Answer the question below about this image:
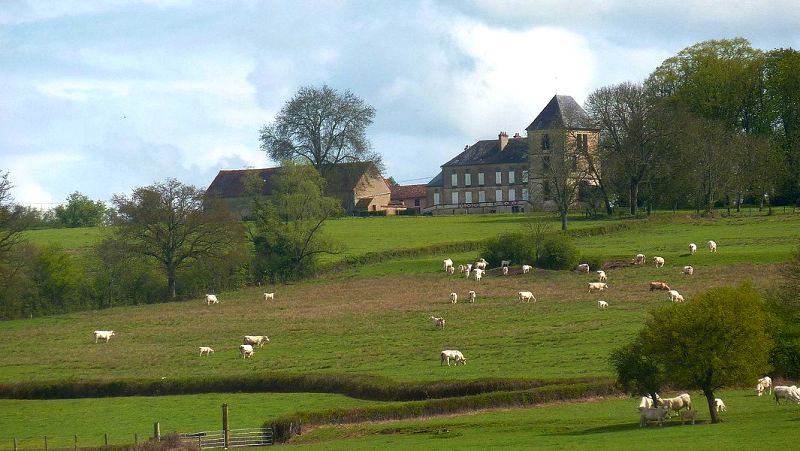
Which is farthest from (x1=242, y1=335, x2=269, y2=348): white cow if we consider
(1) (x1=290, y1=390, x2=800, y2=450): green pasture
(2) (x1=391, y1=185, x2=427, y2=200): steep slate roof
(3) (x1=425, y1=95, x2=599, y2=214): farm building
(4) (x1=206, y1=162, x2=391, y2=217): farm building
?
(2) (x1=391, y1=185, x2=427, y2=200): steep slate roof

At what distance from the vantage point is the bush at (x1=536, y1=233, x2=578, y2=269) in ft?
246

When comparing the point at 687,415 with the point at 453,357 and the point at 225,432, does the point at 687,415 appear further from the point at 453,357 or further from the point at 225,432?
the point at 225,432

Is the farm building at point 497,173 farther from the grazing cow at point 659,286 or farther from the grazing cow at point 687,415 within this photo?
the grazing cow at point 687,415

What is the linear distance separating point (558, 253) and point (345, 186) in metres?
59.7

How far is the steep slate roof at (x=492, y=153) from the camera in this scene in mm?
136125

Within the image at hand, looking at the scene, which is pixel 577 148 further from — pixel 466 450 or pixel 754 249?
pixel 466 450

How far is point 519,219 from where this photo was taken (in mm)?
107438

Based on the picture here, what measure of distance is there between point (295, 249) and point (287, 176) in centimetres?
726

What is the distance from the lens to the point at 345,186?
132250 millimetres

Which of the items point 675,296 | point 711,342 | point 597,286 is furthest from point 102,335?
point 711,342

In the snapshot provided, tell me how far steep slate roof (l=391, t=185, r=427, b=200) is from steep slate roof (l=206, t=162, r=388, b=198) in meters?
25.7

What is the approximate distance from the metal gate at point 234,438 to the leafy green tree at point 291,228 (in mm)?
44809

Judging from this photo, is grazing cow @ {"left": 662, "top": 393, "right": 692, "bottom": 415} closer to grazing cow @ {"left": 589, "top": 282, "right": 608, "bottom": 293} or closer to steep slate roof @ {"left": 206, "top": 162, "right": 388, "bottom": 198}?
grazing cow @ {"left": 589, "top": 282, "right": 608, "bottom": 293}

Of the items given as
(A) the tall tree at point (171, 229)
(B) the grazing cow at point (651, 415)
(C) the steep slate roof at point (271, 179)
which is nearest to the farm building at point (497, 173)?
(C) the steep slate roof at point (271, 179)
